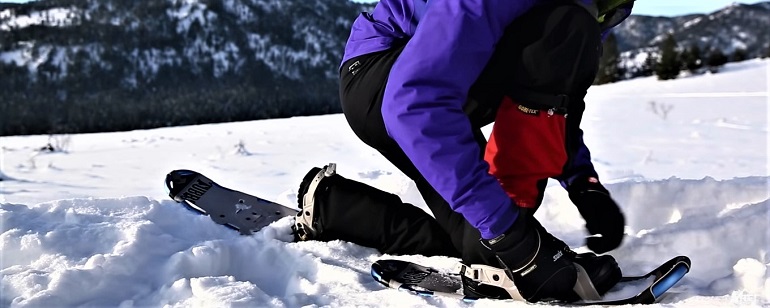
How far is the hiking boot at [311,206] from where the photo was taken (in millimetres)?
1863

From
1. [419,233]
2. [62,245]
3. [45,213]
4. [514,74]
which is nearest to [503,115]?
[514,74]

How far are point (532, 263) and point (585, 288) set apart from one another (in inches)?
6.0

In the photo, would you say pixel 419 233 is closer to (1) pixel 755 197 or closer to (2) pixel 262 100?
(1) pixel 755 197

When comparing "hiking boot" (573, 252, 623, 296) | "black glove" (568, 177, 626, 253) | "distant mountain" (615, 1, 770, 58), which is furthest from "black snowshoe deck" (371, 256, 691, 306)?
"distant mountain" (615, 1, 770, 58)

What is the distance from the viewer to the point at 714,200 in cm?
200

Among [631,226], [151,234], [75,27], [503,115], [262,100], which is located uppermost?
[503,115]

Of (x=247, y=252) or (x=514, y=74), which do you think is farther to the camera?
(x=247, y=252)

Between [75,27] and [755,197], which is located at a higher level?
[755,197]

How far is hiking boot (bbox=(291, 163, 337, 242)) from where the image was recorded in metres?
1.86

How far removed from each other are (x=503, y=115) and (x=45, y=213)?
58.6 inches

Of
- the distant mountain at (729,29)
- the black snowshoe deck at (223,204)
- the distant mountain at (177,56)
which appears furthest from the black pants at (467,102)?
the distant mountain at (729,29)

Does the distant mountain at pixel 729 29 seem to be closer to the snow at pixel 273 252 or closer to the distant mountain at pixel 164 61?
the distant mountain at pixel 164 61

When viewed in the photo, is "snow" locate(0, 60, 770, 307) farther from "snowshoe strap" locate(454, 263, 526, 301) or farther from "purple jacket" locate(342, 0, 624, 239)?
"purple jacket" locate(342, 0, 624, 239)

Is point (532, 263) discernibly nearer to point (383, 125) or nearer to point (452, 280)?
point (452, 280)
